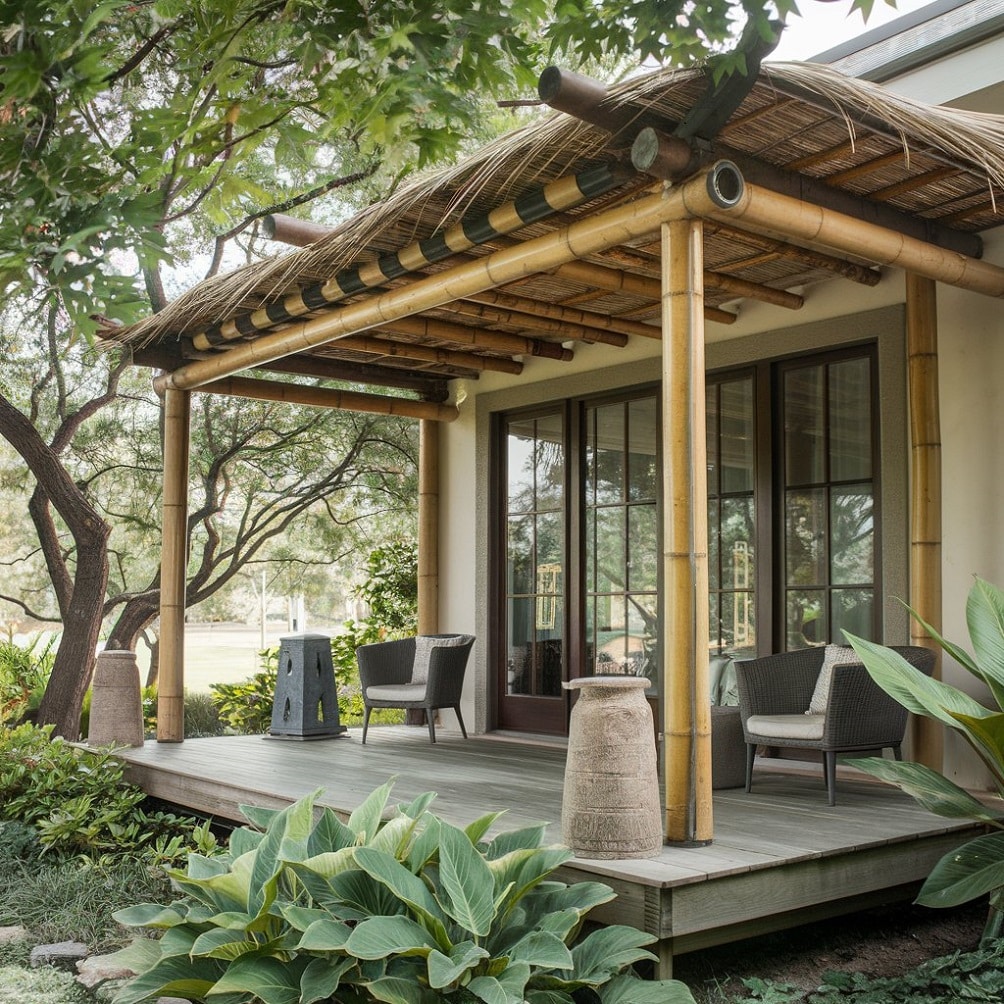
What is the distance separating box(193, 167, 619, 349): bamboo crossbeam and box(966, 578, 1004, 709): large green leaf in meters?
2.01

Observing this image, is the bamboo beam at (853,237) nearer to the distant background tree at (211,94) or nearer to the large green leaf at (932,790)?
the distant background tree at (211,94)

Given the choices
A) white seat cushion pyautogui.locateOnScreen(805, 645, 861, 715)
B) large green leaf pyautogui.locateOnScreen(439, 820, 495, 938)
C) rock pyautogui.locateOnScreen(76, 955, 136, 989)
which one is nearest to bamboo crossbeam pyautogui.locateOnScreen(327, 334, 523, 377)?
white seat cushion pyautogui.locateOnScreen(805, 645, 861, 715)

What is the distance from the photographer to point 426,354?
731 cm

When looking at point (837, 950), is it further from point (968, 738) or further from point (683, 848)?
point (968, 738)

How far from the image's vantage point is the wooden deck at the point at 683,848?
11.9ft

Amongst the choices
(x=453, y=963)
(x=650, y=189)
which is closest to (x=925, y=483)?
(x=650, y=189)

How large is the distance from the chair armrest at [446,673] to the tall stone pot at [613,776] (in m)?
3.10

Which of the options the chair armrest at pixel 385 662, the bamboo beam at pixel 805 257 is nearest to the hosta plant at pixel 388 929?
the bamboo beam at pixel 805 257

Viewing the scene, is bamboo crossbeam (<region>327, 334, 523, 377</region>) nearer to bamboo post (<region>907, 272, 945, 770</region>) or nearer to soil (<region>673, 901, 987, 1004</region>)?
bamboo post (<region>907, 272, 945, 770</region>)

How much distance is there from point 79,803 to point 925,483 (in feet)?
14.3

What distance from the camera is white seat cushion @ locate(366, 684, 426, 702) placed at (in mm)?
6980

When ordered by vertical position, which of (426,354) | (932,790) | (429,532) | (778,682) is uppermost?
(426,354)

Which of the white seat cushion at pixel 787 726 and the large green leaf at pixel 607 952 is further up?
the white seat cushion at pixel 787 726

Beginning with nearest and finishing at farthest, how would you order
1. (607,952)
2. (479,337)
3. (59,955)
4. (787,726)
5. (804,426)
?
(607,952), (59,955), (787,726), (804,426), (479,337)
